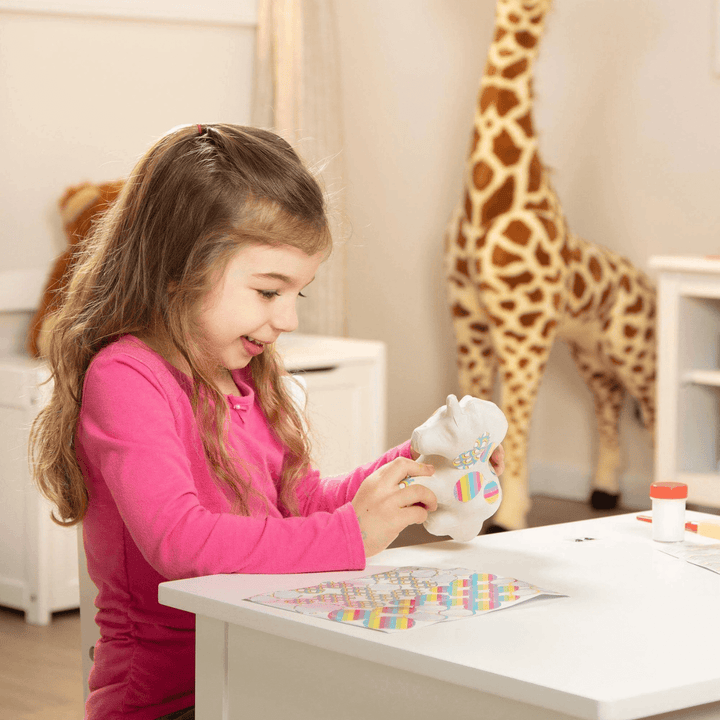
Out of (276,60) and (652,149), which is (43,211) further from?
(652,149)

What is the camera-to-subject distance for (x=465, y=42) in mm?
3750

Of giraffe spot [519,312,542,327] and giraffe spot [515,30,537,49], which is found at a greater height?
giraffe spot [515,30,537,49]

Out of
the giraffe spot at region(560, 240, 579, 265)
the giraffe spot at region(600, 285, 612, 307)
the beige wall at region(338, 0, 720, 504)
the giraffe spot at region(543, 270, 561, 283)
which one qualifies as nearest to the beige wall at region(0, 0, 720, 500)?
the beige wall at region(338, 0, 720, 504)

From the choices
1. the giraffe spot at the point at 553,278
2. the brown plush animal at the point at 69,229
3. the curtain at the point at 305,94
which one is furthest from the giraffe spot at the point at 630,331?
the brown plush animal at the point at 69,229

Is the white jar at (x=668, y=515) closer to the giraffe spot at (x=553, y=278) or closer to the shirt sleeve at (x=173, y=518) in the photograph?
the shirt sleeve at (x=173, y=518)

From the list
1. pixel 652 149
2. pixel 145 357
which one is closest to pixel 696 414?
pixel 652 149

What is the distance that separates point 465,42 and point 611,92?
0.55m

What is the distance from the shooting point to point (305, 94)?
11.7 feet

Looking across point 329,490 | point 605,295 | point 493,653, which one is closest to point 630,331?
point 605,295

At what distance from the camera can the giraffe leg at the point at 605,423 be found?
136 inches

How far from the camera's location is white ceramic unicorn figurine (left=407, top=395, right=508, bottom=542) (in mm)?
1047

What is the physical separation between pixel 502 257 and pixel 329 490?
189cm

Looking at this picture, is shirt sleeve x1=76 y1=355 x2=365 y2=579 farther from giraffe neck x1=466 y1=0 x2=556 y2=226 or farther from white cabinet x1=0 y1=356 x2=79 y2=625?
giraffe neck x1=466 y1=0 x2=556 y2=226

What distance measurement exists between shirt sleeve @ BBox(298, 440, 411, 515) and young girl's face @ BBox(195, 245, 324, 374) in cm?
21
